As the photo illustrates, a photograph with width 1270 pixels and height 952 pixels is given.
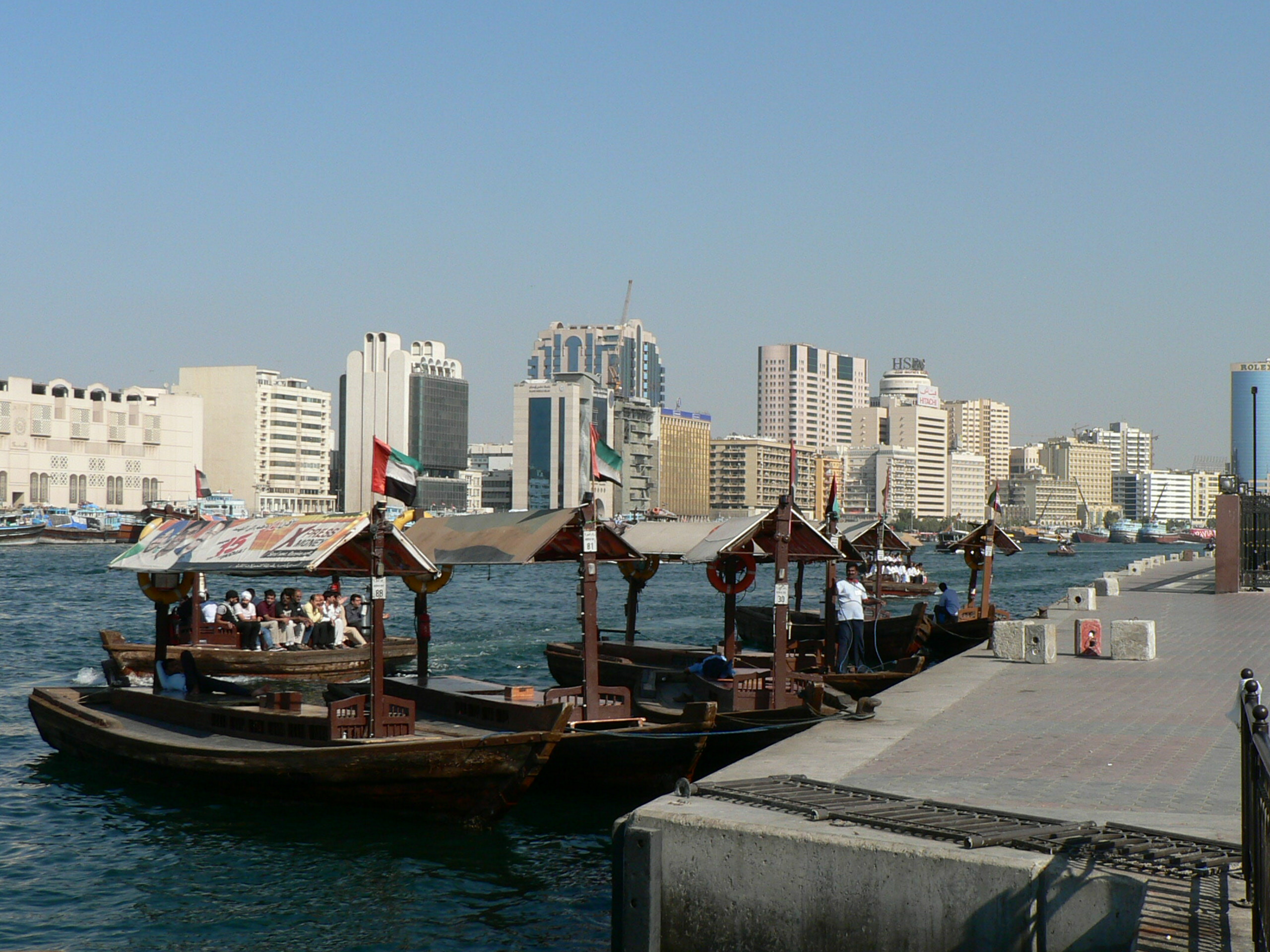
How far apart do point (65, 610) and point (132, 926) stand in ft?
138

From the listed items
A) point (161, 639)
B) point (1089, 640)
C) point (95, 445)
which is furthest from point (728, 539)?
point (95, 445)

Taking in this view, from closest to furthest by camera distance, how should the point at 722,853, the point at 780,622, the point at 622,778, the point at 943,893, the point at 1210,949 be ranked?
the point at 1210,949, the point at 943,893, the point at 722,853, the point at 622,778, the point at 780,622

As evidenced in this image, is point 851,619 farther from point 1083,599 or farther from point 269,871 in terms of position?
point 269,871

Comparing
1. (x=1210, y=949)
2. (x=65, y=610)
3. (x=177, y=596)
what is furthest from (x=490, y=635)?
(x=1210, y=949)

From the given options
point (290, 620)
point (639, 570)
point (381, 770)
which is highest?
point (639, 570)

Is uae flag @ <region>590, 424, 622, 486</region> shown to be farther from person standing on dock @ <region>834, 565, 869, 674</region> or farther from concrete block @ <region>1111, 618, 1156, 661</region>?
concrete block @ <region>1111, 618, 1156, 661</region>

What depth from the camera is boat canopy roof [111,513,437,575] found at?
15312 millimetres

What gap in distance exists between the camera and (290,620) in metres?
27.8

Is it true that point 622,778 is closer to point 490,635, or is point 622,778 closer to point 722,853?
point 722,853

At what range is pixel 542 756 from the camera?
1425 centimetres

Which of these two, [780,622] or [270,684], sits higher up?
[780,622]

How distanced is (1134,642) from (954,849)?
1345cm

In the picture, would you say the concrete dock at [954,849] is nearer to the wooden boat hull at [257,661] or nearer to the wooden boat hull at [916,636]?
the wooden boat hull at [916,636]

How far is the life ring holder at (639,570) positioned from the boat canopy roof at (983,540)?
866cm
